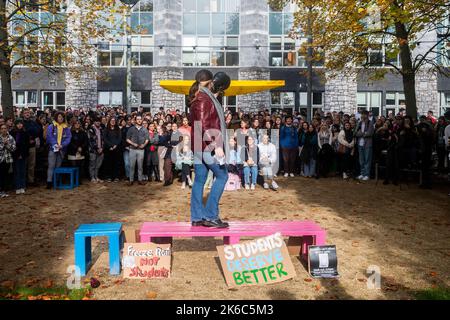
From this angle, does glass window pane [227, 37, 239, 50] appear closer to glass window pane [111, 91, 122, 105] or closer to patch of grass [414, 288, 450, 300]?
glass window pane [111, 91, 122, 105]

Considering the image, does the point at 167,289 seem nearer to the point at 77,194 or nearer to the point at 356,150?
the point at 77,194

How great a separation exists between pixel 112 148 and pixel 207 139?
882 centimetres

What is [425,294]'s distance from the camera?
5457mm

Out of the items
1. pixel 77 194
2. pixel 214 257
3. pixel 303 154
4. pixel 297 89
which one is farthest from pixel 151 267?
pixel 297 89

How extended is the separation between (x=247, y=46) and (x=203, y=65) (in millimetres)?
3330

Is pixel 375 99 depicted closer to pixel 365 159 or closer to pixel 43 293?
pixel 365 159

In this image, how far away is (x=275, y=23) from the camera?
105 ft

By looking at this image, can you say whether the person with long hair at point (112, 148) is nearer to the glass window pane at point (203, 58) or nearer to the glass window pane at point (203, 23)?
the glass window pane at point (203, 58)

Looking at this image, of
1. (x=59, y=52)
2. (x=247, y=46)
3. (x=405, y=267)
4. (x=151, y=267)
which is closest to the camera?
(x=151, y=267)

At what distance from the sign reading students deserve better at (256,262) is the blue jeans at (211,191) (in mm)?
868

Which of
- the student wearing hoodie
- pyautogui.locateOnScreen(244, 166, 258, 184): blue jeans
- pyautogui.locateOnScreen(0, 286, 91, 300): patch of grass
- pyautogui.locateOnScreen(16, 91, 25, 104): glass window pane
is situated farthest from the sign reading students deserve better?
pyautogui.locateOnScreen(16, 91, 25, 104): glass window pane

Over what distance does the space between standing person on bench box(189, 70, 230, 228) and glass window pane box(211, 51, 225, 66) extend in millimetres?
26139

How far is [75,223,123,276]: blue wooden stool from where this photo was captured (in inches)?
241

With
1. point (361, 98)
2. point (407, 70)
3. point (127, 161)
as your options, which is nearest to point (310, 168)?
point (407, 70)
